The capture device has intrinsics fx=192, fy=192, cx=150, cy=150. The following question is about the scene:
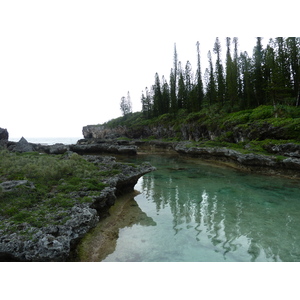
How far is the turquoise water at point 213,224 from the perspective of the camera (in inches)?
287

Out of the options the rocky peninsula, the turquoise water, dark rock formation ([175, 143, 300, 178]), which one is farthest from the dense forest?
the rocky peninsula

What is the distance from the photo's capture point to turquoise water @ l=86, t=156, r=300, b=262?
24.0 ft

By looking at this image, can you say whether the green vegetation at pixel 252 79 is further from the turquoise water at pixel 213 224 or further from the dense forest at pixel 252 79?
the turquoise water at pixel 213 224

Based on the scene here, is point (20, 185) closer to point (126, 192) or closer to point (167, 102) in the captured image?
point (126, 192)

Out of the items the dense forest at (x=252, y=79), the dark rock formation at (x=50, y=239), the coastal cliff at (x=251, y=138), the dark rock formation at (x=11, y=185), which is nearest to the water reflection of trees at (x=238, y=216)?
the dark rock formation at (x=50, y=239)

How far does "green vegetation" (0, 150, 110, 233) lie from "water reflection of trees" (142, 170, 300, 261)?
490cm

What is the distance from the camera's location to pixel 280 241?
804 centimetres

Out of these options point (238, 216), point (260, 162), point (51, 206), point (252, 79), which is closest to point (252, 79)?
point (252, 79)

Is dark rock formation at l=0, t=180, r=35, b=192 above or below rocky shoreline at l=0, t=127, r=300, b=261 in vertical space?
above

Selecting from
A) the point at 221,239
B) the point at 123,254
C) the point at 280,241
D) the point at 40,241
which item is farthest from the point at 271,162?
the point at 40,241

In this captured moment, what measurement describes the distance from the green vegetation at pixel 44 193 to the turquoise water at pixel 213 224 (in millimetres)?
2739

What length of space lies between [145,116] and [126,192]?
69106 millimetres

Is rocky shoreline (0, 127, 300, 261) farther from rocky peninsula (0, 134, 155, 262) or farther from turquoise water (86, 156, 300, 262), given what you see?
turquoise water (86, 156, 300, 262)

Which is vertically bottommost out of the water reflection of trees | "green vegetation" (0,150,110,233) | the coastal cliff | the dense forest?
the water reflection of trees
